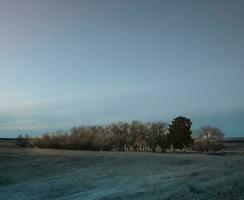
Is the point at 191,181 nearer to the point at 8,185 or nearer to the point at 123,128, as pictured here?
the point at 8,185

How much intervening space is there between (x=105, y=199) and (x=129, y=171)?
12.7m

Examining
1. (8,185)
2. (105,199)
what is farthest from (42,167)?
(105,199)

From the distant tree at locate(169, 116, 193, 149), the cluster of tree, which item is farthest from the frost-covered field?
the distant tree at locate(169, 116, 193, 149)

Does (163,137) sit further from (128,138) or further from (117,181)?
(117,181)

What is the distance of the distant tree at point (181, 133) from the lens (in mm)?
79694

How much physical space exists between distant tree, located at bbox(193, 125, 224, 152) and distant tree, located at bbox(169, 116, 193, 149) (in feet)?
5.40

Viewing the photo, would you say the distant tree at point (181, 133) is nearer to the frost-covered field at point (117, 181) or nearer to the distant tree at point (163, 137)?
the distant tree at point (163, 137)

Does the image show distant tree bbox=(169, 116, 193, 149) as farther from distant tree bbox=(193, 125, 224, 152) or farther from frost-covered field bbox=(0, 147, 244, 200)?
frost-covered field bbox=(0, 147, 244, 200)

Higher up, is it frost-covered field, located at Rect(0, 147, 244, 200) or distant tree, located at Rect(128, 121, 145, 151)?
distant tree, located at Rect(128, 121, 145, 151)

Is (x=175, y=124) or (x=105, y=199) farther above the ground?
(x=175, y=124)

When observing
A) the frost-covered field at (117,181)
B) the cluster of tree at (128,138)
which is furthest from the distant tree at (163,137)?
the frost-covered field at (117,181)

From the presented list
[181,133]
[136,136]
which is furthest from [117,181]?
[136,136]

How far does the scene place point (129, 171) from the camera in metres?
34.9

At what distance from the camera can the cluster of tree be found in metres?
77.7
